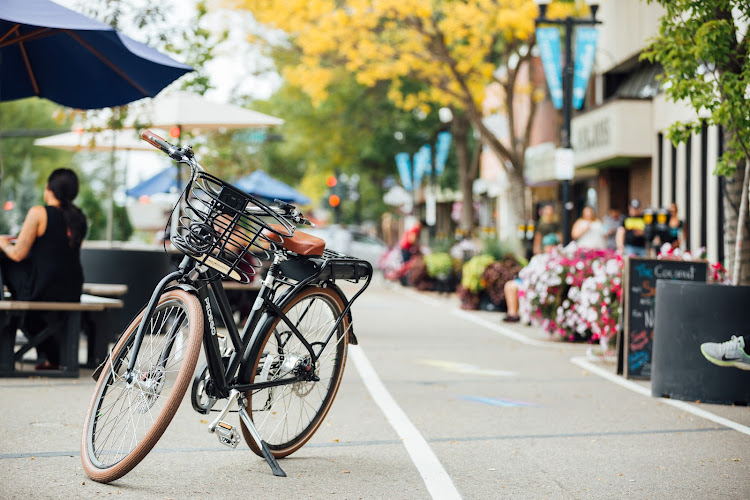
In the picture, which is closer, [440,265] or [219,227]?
[219,227]

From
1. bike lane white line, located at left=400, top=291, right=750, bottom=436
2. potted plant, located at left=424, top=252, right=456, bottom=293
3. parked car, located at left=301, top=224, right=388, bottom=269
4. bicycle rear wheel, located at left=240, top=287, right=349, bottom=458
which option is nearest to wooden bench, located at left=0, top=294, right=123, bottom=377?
bicycle rear wheel, located at left=240, top=287, right=349, bottom=458

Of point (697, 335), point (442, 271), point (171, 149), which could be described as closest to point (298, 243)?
point (171, 149)

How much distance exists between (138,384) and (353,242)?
31.8m

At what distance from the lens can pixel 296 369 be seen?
5641 mm

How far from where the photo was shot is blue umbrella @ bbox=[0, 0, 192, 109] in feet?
27.6

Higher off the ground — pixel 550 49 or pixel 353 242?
pixel 550 49

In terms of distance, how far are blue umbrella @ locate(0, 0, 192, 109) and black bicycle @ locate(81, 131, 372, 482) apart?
313 centimetres

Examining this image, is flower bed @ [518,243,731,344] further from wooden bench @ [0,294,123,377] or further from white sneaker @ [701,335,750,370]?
wooden bench @ [0,294,123,377]

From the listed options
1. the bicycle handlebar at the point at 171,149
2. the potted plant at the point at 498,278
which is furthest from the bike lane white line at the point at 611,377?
the bicycle handlebar at the point at 171,149

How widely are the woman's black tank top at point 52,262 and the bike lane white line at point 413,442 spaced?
103 inches

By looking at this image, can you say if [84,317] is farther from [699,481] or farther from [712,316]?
[699,481]

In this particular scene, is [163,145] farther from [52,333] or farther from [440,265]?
[440,265]

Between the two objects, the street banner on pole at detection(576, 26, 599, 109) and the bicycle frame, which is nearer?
the bicycle frame

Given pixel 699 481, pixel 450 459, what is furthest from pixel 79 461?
pixel 699 481
